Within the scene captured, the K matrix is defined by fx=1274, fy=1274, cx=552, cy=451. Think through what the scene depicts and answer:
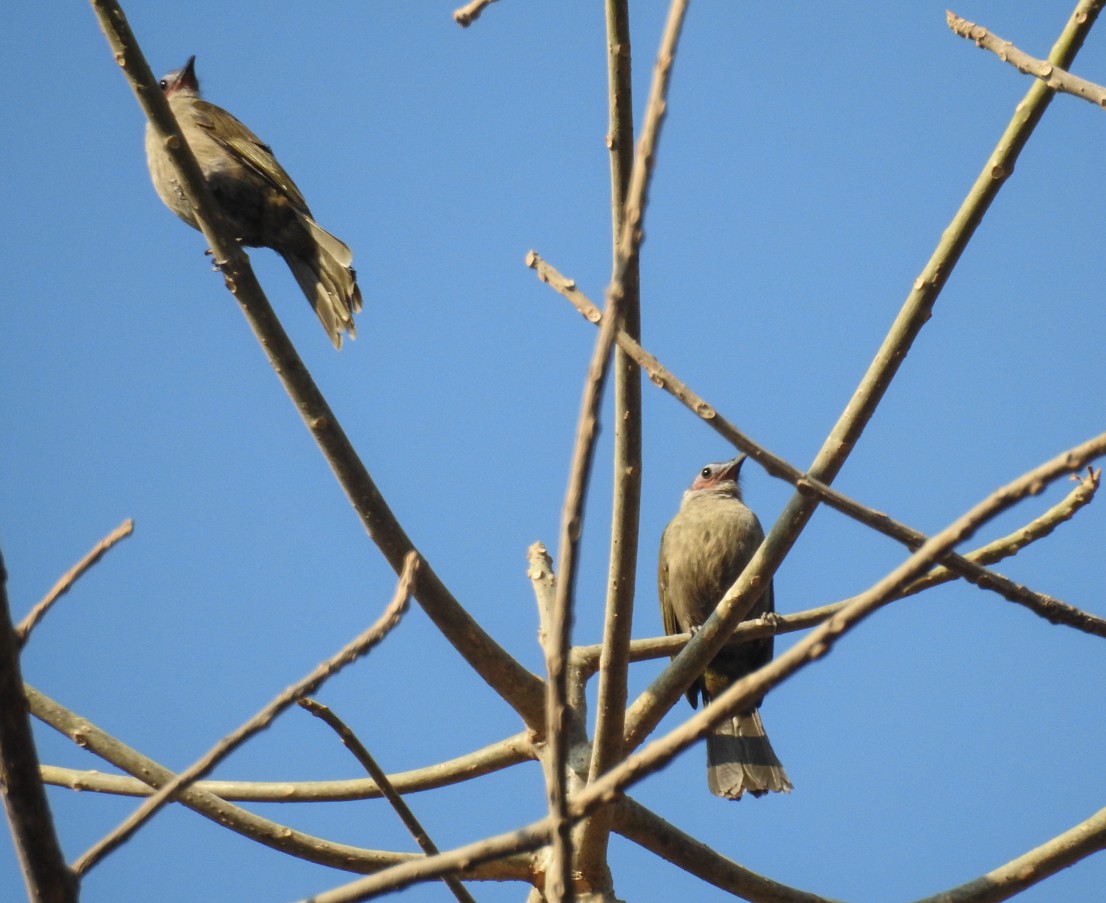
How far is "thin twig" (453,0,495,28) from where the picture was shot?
124 inches

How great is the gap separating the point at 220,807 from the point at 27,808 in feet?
6.04

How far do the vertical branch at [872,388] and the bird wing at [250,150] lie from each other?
354 centimetres

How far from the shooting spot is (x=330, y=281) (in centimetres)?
641

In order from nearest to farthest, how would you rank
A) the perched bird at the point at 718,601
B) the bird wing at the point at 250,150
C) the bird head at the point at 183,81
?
the bird wing at the point at 250,150 → the perched bird at the point at 718,601 → the bird head at the point at 183,81

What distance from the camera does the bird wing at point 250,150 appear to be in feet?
21.4

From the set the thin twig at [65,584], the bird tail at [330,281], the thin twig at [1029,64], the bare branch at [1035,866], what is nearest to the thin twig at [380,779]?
the thin twig at [65,584]

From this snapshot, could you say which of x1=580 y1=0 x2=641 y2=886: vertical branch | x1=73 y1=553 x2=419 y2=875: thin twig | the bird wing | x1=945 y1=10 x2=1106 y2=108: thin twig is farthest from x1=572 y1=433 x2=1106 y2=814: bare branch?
the bird wing

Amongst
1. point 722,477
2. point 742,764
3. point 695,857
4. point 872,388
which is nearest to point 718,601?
point 742,764

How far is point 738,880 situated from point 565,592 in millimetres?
2585

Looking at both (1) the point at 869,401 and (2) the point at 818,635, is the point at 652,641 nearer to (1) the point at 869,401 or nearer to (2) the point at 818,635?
(1) the point at 869,401

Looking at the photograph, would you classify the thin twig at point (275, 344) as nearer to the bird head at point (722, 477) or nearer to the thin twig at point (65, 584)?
the thin twig at point (65, 584)

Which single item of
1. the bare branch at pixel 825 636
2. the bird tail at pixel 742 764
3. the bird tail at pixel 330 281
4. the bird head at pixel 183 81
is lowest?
the bare branch at pixel 825 636

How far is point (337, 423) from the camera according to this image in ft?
12.3

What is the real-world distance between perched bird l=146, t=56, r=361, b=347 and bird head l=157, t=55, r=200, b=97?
194 centimetres
